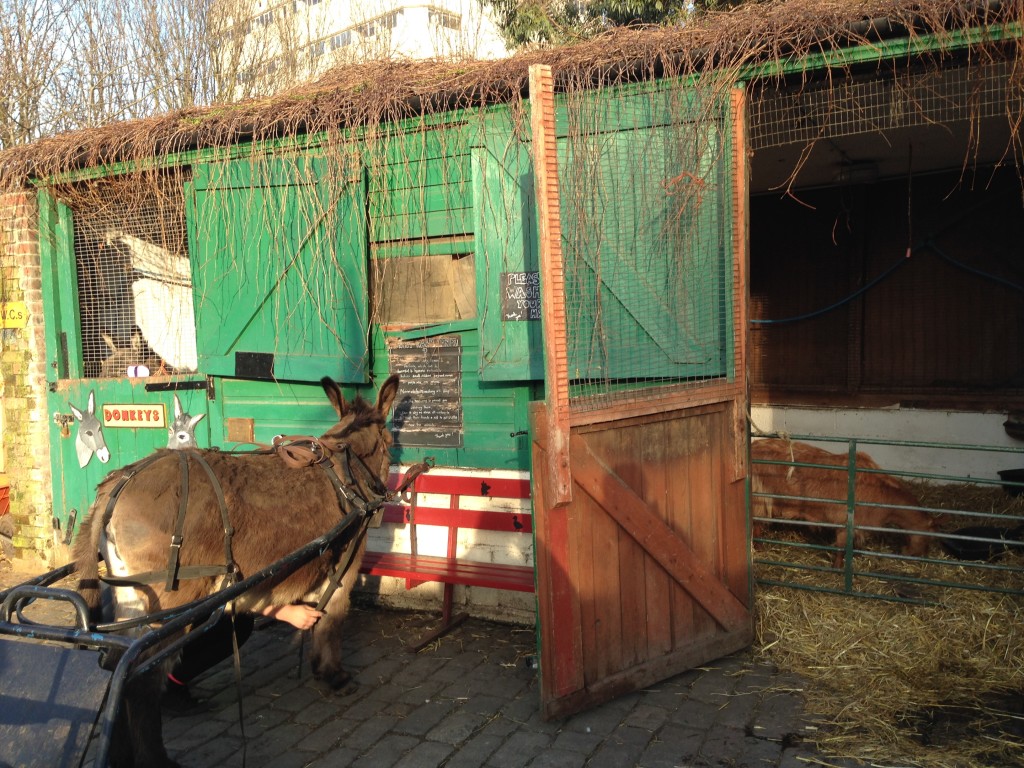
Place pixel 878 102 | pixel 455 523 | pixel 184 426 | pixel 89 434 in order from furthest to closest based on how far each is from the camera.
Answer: pixel 89 434 → pixel 184 426 → pixel 455 523 → pixel 878 102

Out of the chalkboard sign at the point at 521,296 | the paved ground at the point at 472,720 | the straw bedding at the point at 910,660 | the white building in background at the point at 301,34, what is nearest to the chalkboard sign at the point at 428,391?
the chalkboard sign at the point at 521,296

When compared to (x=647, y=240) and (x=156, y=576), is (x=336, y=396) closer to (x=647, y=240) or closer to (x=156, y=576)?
(x=156, y=576)

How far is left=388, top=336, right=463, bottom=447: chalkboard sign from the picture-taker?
600 centimetres

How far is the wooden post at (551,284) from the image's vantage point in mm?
3971

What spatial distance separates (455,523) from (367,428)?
4.59ft

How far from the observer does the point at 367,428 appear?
481 centimetres

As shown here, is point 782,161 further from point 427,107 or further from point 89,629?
point 89,629

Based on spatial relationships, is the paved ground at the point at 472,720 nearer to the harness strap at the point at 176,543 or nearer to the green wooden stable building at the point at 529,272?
the green wooden stable building at the point at 529,272

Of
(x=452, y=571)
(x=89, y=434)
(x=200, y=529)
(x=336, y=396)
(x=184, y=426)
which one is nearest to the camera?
(x=200, y=529)

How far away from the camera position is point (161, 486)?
12.5 feet

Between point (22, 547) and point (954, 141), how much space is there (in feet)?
30.5

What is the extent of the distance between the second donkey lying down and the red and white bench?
1.82 metres

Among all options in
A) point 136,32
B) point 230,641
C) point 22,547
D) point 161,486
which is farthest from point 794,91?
point 136,32

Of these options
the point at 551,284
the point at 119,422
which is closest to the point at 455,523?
the point at 551,284
